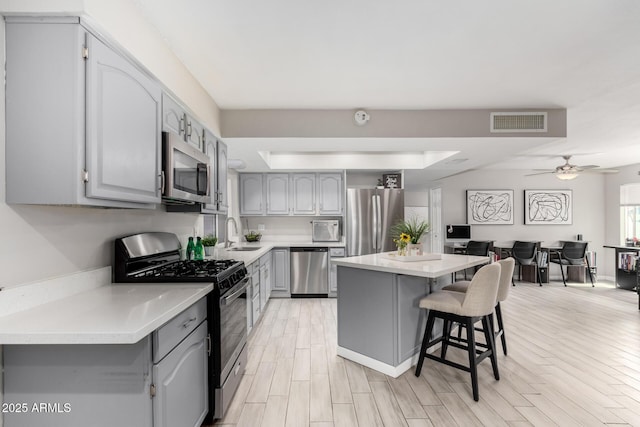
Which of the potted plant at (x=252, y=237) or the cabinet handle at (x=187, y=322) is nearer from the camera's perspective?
the cabinet handle at (x=187, y=322)

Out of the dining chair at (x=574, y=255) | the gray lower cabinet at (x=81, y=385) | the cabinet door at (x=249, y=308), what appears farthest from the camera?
the dining chair at (x=574, y=255)

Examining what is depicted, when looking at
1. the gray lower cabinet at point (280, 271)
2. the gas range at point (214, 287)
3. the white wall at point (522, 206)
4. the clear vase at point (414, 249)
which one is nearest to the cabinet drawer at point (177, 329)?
the gas range at point (214, 287)

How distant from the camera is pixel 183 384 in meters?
1.53

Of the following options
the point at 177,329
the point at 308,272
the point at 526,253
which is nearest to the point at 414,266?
the point at 177,329

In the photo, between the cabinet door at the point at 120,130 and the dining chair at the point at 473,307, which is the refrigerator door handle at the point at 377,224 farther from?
the cabinet door at the point at 120,130

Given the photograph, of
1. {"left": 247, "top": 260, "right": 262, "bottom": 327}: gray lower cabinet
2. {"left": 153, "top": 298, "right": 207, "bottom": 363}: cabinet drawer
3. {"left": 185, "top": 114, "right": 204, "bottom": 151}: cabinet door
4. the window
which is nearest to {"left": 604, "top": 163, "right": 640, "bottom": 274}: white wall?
the window

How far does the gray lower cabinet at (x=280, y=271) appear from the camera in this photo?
499cm

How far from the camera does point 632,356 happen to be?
2.92 metres

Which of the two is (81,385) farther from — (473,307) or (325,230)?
(325,230)

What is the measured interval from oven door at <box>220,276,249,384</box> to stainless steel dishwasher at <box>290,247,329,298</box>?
→ 248 cm

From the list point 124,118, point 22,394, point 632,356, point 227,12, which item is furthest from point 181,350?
point 632,356

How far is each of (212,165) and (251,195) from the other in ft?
7.71

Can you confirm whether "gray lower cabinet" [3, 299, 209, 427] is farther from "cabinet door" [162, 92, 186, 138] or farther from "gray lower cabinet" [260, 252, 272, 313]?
"gray lower cabinet" [260, 252, 272, 313]

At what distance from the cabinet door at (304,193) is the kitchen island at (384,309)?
98.3 inches
